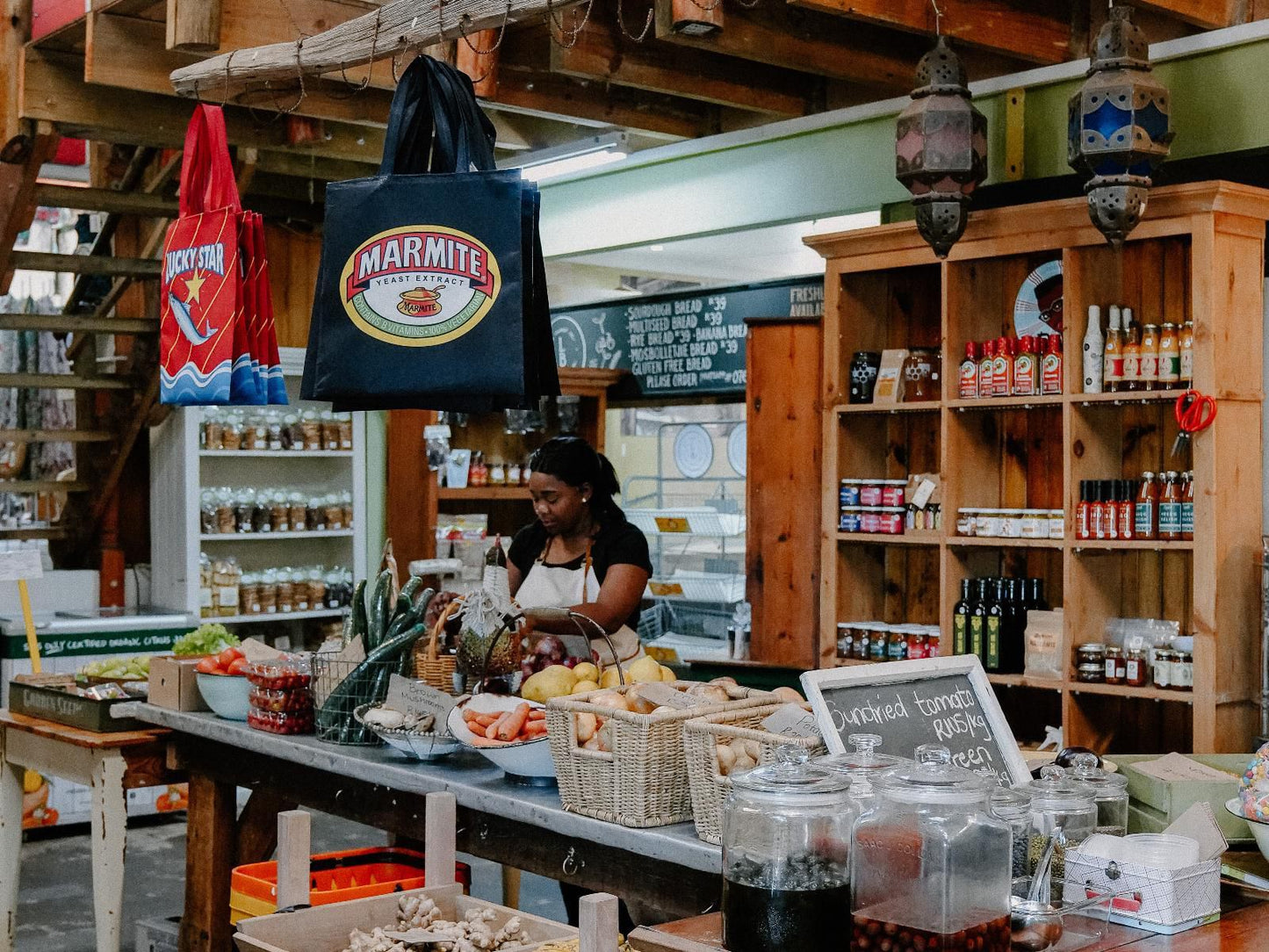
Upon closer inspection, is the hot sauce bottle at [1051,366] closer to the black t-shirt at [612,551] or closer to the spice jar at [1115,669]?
the spice jar at [1115,669]

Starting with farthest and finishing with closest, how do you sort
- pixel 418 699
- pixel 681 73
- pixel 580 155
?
pixel 580 155 → pixel 681 73 → pixel 418 699

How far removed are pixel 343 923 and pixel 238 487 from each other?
5.34 m

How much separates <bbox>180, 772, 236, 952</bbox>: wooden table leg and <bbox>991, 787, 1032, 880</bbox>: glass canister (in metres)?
2.58

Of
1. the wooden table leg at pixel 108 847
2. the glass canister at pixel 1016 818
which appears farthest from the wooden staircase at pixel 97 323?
the glass canister at pixel 1016 818

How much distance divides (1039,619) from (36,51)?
422cm

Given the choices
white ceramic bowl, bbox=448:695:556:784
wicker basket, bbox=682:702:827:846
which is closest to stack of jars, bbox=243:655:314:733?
white ceramic bowl, bbox=448:695:556:784

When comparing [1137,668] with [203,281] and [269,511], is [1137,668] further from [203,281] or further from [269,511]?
[269,511]

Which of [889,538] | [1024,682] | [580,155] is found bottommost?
[1024,682]

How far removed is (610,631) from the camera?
4.64 m

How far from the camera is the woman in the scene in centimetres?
466

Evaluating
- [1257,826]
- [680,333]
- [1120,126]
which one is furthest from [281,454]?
[1257,826]

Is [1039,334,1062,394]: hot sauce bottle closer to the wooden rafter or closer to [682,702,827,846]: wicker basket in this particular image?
the wooden rafter

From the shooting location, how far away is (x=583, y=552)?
4992 millimetres

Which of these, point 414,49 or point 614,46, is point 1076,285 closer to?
point 614,46
